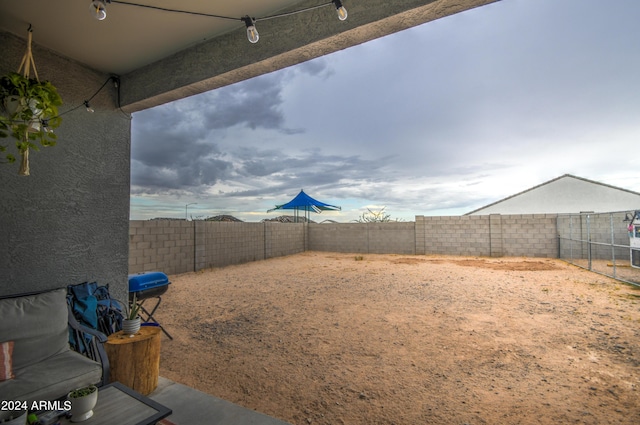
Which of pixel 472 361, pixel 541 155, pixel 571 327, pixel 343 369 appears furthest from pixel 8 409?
pixel 541 155

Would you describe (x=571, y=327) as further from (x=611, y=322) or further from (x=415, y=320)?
(x=415, y=320)

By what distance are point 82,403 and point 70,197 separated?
1994mm

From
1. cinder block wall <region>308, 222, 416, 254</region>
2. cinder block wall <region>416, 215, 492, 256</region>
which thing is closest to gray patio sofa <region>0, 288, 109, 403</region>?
cinder block wall <region>308, 222, 416, 254</region>

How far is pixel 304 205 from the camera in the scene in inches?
709

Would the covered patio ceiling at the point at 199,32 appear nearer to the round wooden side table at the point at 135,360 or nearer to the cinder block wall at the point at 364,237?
the round wooden side table at the point at 135,360

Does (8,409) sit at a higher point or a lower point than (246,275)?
higher

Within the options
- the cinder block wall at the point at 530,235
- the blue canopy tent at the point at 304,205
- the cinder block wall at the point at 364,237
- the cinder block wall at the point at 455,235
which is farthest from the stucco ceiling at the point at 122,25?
the blue canopy tent at the point at 304,205

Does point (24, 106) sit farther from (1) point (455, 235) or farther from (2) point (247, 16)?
(1) point (455, 235)

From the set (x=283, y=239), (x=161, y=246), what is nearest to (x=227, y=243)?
(x=161, y=246)

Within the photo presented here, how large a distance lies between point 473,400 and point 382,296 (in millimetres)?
2953

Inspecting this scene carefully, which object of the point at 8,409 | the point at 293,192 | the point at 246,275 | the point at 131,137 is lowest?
the point at 246,275

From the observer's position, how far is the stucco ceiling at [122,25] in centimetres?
188

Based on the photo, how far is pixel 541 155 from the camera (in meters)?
9.80

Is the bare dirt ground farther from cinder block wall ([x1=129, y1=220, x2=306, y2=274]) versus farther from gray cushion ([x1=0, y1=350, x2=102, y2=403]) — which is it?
cinder block wall ([x1=129, y1=220, x2=306, y2=274])
